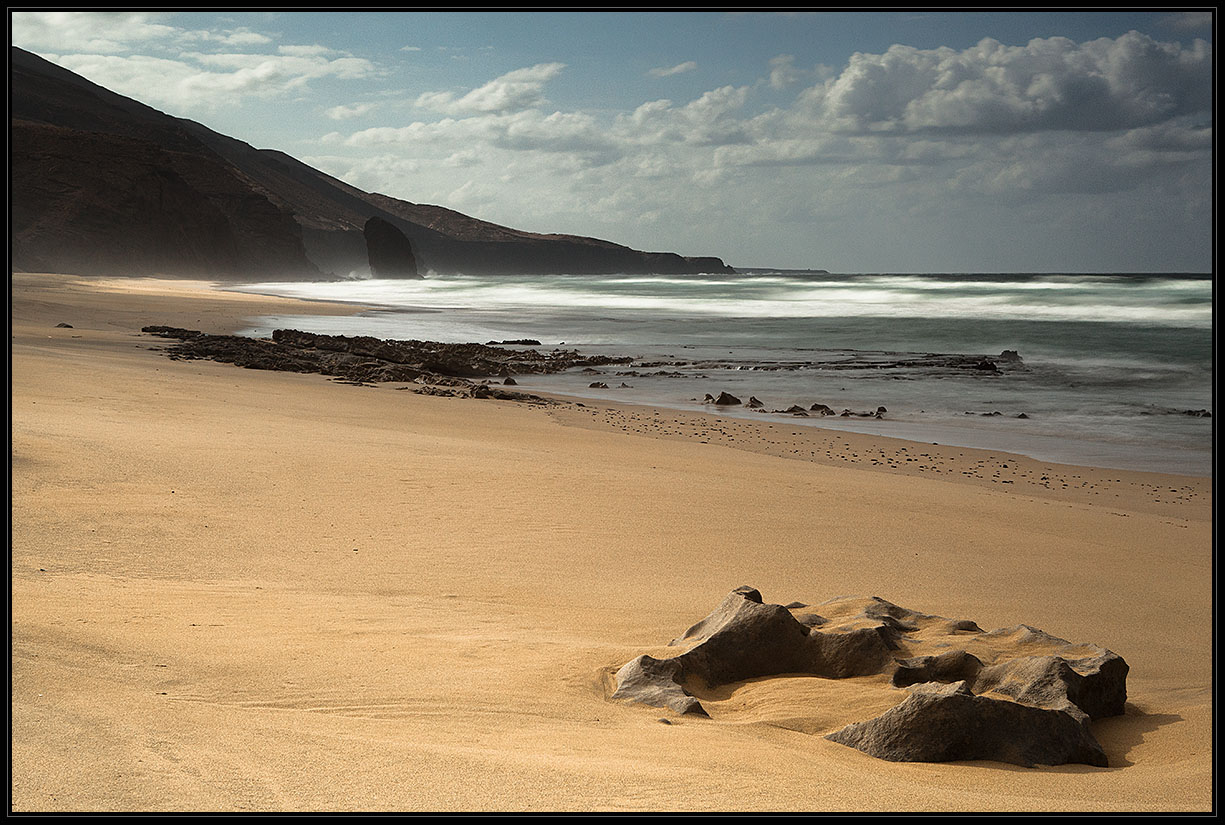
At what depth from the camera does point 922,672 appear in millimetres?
4152

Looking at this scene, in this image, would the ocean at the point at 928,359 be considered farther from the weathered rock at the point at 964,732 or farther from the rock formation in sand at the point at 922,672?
the weathered rock at the point at 964,732

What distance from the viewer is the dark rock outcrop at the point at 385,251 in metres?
116

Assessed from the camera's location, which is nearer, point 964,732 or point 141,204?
point 964,732

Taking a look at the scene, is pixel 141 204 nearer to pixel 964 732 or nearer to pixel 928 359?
pixel 928 359

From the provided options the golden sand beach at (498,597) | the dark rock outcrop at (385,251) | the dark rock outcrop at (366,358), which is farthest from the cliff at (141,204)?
the golden sand beach at (498,597)

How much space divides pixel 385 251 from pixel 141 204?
41.6 meters

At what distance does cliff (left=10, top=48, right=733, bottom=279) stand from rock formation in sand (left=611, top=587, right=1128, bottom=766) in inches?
1211

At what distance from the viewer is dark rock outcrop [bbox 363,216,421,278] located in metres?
116

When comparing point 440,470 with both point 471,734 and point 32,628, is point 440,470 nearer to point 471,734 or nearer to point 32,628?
point 32,628

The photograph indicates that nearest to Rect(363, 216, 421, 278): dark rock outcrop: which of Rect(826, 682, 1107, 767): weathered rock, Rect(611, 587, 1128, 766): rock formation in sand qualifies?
Rect(611, 587, 1128, 766): rock formation in sand

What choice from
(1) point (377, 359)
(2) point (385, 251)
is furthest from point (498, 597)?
(2) point (385, 251)

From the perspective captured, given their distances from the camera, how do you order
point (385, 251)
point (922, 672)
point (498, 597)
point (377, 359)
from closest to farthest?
1. point (922, 672)
2. point (498, 597)
3. point (377, 359)
4. point (385, 251)

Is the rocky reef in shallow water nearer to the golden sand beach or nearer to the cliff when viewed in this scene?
the golden sand beach

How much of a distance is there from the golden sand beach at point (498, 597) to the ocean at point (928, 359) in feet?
12.2
